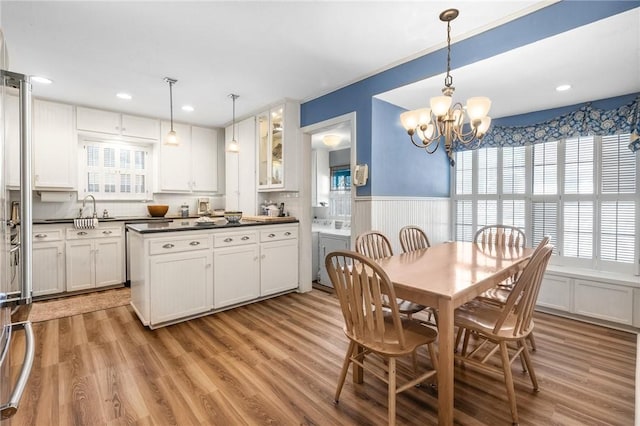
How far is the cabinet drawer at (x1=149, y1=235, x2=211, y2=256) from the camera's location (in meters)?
2.79

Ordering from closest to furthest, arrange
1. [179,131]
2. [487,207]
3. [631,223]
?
[631,223]
[487,207]
[179,131]

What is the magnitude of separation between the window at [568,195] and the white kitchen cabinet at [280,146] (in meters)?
2.54

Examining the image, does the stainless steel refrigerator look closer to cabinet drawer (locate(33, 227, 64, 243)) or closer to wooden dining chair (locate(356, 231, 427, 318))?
wooden dining chair (locate(356, 231, 427, 318))

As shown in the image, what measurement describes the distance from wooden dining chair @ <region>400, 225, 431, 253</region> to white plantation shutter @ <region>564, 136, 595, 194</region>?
1.97 meters

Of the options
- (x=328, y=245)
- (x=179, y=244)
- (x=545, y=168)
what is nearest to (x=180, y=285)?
(x=179, y=244)

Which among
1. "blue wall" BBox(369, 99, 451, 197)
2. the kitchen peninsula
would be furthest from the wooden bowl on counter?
"blue wall" BBox(369, 99, 451, 197)

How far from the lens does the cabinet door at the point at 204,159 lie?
5.08m

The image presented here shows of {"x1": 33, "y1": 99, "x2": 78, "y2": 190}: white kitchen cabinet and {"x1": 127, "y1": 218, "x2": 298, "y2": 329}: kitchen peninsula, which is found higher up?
{"x1": 33, "y1": 99, "x2": 78, "y2": 190}: white kitchen cabinet

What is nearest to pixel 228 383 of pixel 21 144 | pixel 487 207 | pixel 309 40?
pixel 21 144

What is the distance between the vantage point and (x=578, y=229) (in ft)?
11.3

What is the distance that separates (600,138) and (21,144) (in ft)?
15.4

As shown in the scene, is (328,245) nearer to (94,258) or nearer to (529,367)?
(529,367)

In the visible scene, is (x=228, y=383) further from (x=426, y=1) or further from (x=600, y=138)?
(x=600, y=138)

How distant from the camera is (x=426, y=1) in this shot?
2025mm
